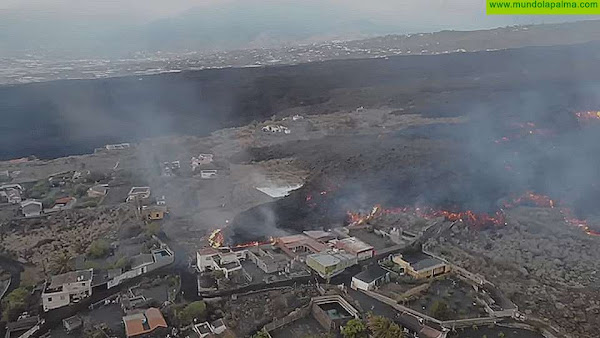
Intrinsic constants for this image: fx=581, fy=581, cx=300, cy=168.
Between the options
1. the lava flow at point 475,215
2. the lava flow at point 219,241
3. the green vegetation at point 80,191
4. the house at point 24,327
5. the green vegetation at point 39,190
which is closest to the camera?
the house at point 24,327

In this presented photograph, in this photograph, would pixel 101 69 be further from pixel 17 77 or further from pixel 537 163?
pixel 537 163

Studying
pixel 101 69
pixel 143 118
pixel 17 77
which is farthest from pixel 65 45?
pixel 143 118

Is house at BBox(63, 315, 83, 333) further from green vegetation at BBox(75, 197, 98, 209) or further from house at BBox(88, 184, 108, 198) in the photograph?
house at BBox(88, 184, 108, 198)

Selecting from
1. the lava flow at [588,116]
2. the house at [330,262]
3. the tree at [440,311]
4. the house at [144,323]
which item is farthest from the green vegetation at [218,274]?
the lava flow at [588,116]

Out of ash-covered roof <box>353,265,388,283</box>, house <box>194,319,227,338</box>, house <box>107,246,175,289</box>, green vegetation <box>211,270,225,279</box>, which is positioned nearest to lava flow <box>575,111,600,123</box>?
ash-covered roof <box>353,265,388,283</box>

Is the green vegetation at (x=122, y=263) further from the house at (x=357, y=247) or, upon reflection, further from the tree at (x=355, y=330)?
the tree at (x=355, y=330)
